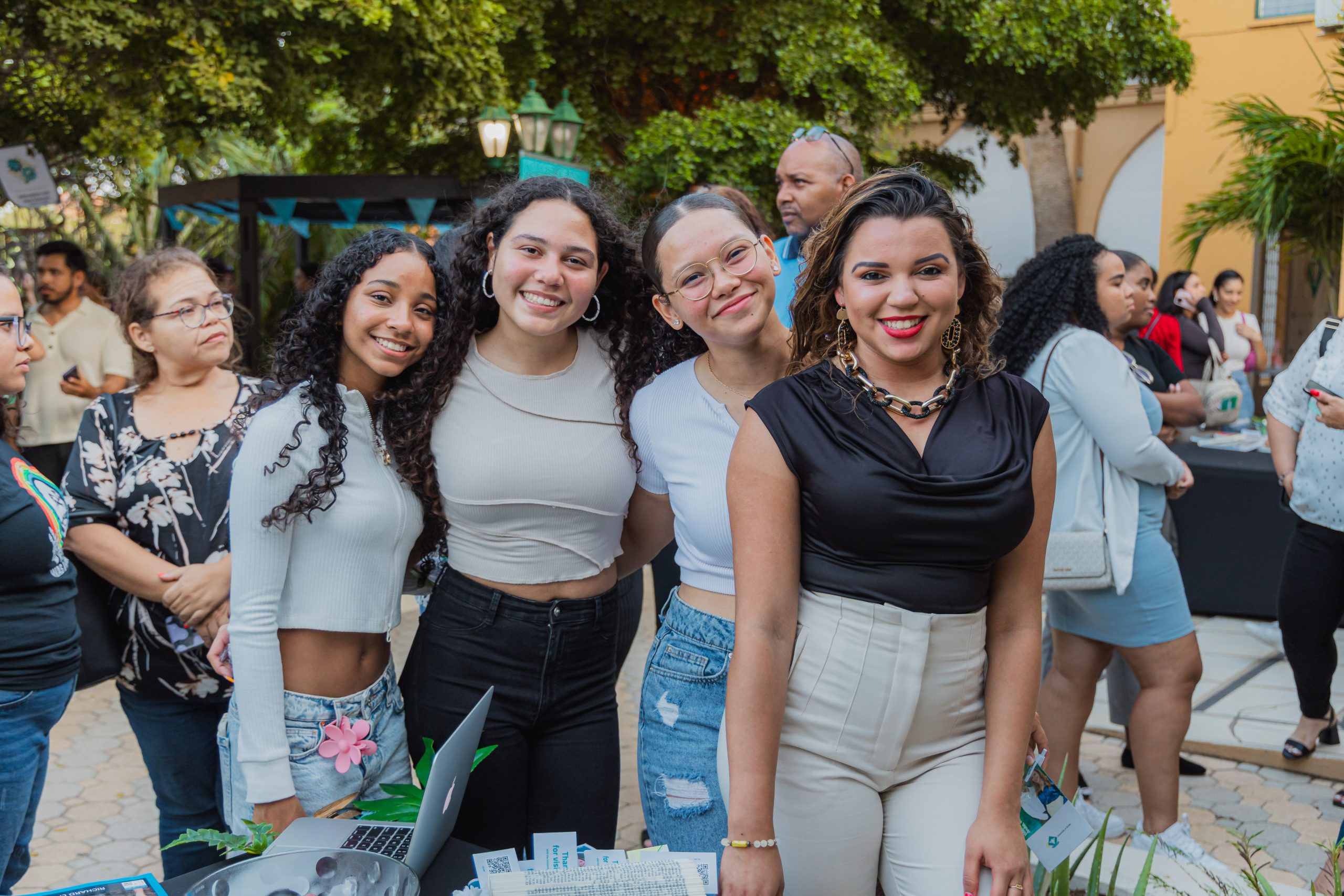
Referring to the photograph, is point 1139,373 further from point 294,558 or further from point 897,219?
point 294,558

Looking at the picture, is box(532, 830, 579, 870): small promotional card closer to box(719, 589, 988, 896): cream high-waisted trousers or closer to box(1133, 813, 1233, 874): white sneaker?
box(719, 589, 988, 896): cream high-waisted trousers

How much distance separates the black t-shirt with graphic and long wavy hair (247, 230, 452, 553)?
19.2 inches

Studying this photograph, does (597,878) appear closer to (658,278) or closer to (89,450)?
(658,278)

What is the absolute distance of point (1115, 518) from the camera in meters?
3.34

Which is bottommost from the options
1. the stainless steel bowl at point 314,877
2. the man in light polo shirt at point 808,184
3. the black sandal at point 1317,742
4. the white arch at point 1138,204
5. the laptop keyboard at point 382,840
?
the black sandal at point 1317,742

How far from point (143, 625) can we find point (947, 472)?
199cm

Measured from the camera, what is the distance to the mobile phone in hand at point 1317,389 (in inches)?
143

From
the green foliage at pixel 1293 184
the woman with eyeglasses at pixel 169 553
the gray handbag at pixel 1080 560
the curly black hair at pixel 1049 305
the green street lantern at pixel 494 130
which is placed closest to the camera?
the woman with eyeglasses at pixel 169 553

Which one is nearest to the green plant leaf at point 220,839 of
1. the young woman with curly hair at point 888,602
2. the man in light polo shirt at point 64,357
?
the young woman with curly hair at point 888,602

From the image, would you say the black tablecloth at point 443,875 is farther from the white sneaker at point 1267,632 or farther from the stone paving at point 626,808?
the white sneaker at point 1267,632

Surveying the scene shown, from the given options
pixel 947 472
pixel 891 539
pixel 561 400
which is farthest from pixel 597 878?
pixel 561 400

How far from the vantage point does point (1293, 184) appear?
772 centimetres

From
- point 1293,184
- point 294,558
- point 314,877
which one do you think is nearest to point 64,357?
point 294,558

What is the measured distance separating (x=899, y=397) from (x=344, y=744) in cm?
124
